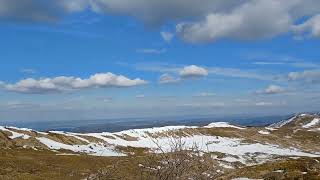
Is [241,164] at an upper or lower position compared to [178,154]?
lower

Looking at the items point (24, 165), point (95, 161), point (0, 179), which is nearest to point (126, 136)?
point (95, 161)

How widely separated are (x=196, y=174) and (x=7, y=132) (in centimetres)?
10253

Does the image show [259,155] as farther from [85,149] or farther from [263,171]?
[263,171]

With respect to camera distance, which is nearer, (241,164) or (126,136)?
(241,164)

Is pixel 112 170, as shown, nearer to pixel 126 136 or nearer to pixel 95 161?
pixel 95 161

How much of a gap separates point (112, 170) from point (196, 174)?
5.77m

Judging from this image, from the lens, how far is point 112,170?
68.6 ft

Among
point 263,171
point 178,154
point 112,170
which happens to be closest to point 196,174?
point 178,154

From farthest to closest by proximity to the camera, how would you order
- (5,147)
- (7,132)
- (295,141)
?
(295,141) < (7,132) < (5,147)

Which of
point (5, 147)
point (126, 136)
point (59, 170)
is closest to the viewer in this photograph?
point (59, 170)

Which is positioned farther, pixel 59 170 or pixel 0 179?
pixel 59 170

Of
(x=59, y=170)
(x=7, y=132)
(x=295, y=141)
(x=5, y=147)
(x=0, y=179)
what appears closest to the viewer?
(x=0, y=179)

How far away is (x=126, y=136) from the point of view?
488ft

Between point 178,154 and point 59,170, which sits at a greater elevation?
point 178,154
